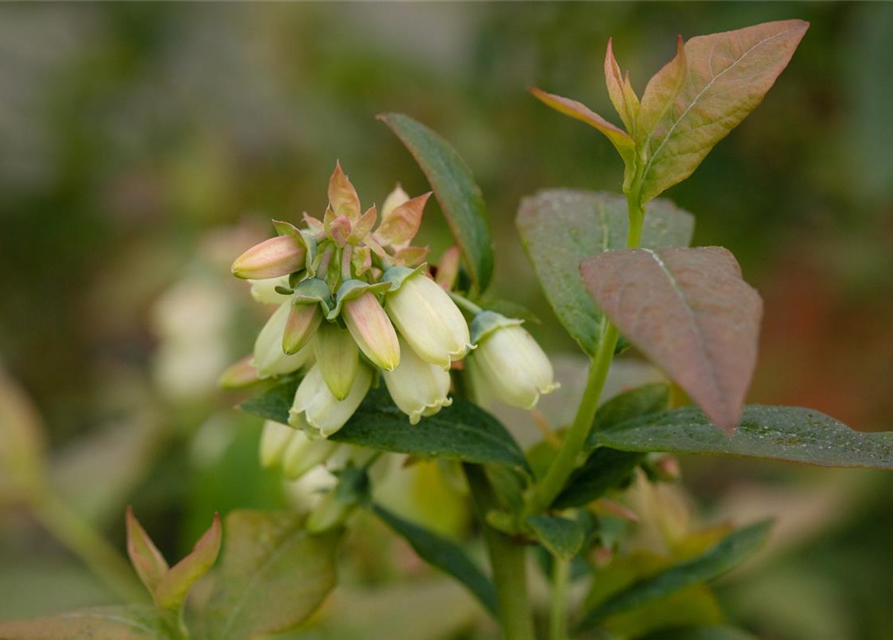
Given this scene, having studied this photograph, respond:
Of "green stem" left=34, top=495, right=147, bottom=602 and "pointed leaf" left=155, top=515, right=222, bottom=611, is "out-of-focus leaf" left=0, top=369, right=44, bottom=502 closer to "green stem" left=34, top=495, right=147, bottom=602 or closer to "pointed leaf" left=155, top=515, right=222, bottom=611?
"green stem" left=34, top=495, right=147, bottom=602

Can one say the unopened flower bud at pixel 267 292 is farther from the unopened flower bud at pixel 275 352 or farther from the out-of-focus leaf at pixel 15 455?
the out-of-focus leaf at pixel 15 455

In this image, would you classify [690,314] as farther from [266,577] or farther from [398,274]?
[266,577]

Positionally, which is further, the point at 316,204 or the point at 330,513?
the point at 316,204

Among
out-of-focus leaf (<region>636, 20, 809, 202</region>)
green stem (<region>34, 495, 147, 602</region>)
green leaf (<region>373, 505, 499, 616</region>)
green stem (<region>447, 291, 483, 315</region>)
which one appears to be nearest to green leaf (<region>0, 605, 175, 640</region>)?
green leaf (<region>373, 505, 499, 616</region>)

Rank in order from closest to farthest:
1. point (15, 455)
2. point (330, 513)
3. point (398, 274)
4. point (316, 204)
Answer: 1. point (398, 274)
2. point (330, 513)
3. point (15, 455)
4. point (316, 204)

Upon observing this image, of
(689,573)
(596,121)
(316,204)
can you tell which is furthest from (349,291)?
→ (316,204)
